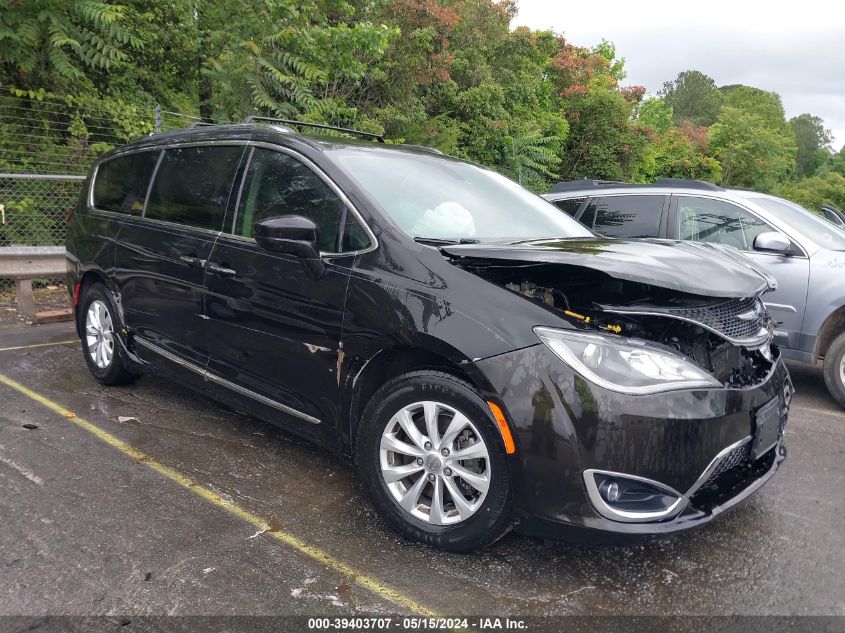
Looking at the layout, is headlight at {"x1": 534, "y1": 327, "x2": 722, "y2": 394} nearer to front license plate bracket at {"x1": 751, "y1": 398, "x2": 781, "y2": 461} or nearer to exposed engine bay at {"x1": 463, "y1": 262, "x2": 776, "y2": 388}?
exposed engine bay at {"x1": 463, "y1": 262, "x2": 776, "y2": 388}

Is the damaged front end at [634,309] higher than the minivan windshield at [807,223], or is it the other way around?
the minivan windshield at [807,223]

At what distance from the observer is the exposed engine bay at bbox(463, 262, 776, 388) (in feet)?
8.50

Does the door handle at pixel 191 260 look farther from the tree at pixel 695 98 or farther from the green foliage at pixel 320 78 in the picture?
the tree at pixel 695 98

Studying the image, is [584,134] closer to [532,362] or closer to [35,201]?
[35,201]

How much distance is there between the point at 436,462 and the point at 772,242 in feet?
12.5

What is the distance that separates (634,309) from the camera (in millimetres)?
2572

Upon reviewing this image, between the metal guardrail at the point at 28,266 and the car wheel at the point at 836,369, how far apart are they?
6847 mm

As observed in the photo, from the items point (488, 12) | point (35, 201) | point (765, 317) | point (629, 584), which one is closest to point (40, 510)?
point (629, 584)

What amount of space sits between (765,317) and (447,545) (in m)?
1.93

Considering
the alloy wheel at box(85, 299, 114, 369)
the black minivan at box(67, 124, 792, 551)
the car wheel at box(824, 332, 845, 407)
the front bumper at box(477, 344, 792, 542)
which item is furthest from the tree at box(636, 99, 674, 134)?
the front bumper at box(477, 344, 792, 542)

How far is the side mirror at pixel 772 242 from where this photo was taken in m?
5.13

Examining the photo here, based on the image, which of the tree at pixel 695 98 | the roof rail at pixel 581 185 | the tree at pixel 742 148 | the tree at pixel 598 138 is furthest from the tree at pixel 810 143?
the roof rail at pixel 581 185

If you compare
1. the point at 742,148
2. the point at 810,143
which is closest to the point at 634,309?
the point at 742,148

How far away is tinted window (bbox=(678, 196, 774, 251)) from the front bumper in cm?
358
